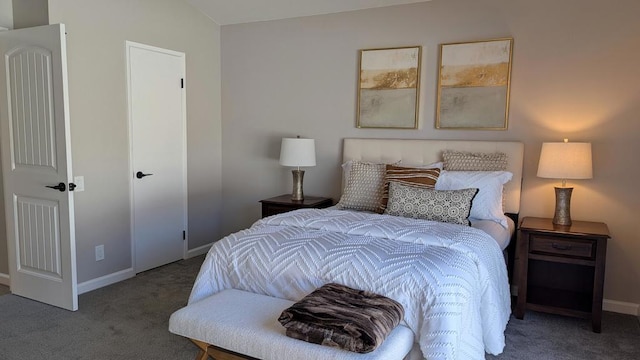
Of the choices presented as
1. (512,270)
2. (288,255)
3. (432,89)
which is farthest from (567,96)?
(288,255)

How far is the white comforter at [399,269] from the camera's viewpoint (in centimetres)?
208

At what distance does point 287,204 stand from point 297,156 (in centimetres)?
46

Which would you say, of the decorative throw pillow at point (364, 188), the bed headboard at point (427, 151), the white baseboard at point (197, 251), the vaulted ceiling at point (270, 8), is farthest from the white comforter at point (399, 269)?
the vaulted ceiling at point (270, 8)

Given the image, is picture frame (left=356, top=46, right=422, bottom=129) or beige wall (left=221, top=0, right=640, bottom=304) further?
picture frame (left=356, top=46, right=422, bottom=129)

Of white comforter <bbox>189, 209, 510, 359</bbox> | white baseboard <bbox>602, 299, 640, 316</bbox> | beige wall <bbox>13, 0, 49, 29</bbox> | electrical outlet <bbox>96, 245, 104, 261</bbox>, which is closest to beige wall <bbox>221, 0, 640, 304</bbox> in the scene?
white baseboard <bbox>602, 299, 640, 316</bbox>

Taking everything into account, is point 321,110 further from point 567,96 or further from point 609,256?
point 609,256

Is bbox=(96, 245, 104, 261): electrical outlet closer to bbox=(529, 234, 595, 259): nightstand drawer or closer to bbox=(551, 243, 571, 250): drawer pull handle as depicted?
bbox=(529, 234, 595, 259): nightstand drawer

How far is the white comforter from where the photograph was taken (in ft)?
6.82

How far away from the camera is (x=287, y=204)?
4191 millimetres

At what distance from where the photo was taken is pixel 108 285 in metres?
3.95

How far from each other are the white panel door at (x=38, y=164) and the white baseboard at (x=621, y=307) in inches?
159

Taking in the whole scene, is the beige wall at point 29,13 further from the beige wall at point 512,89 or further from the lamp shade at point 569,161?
the lamp shade at point 569,161

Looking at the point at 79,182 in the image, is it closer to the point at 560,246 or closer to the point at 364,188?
the point at 364,188

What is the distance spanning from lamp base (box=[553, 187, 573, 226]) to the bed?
0.41 metres
